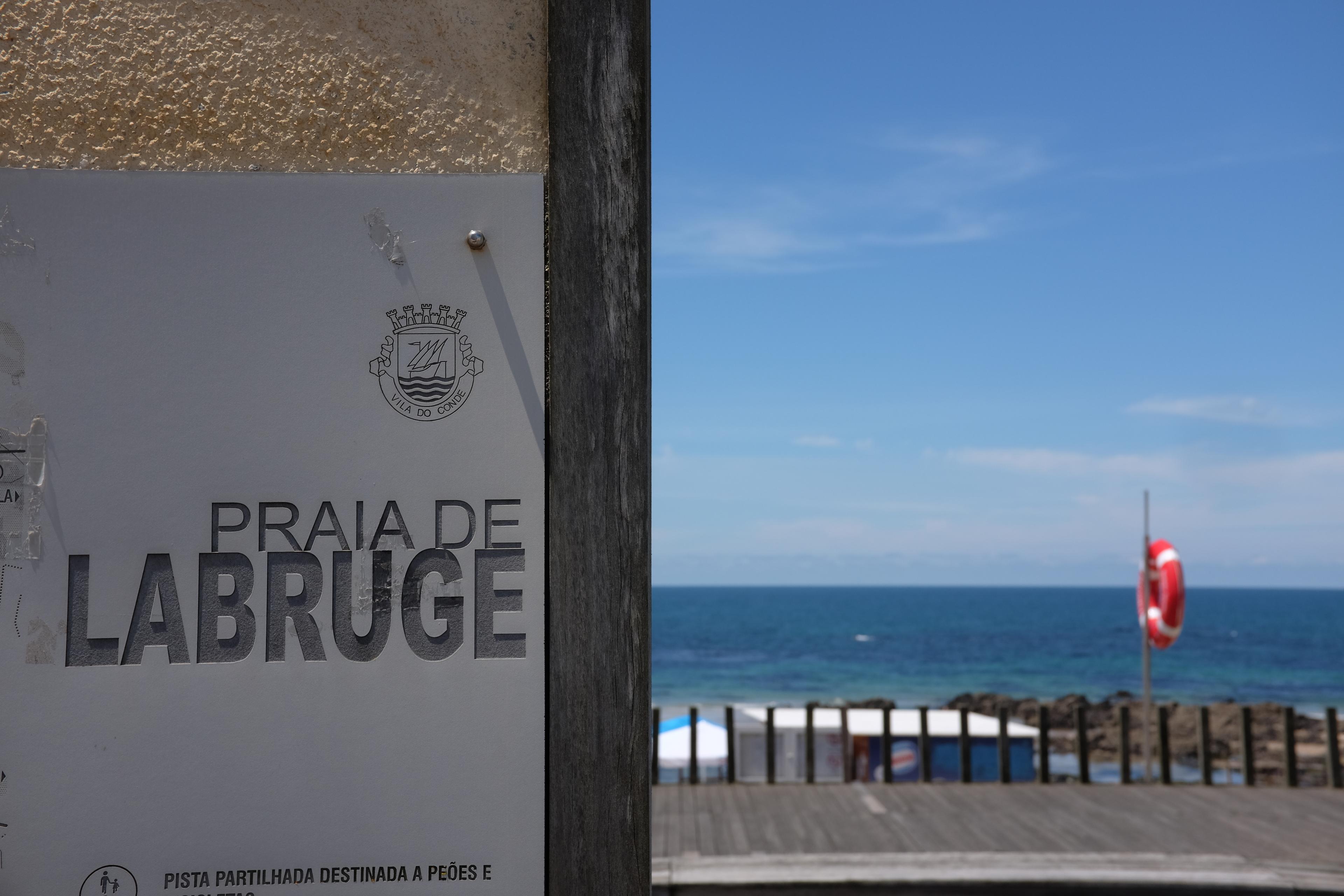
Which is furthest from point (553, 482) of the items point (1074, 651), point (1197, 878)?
point (1074, 651)

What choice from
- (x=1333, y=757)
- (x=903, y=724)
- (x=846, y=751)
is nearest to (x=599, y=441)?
(x=846, y=751)

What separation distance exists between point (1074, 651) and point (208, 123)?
60665 millimetres

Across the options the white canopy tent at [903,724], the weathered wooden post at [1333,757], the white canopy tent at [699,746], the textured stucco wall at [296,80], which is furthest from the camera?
the white canopy tent at [903,724]

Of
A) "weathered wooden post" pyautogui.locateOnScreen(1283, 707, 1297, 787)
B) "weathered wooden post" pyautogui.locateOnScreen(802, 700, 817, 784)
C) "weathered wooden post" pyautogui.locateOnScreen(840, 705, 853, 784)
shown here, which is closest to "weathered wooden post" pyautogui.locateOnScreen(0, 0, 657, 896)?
"weathered wooden post" pyautogui.locateOnScreen(840, 705, 853, 784)

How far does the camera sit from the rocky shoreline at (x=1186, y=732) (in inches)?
832

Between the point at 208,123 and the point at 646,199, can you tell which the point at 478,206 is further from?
the point at 208,123

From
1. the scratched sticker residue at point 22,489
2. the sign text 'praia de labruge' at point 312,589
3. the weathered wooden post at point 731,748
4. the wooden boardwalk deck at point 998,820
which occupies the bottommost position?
the wooden boardwalk deck at point 998,820

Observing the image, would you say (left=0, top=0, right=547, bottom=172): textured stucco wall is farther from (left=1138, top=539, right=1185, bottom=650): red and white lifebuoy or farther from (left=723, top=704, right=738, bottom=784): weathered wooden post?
(left=1138, top=539, right=1185, bottom=650): red and white lifebuoy

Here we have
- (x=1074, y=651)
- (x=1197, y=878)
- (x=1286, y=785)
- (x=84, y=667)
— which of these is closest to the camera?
(x=84, y=667)

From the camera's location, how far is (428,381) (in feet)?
5.10

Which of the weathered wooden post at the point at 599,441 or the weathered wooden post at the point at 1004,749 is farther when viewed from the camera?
the weathered wooden post at the point at 1004,749

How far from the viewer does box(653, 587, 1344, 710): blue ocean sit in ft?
141

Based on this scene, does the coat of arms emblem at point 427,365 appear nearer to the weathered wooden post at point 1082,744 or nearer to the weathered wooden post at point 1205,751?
the weathered wooden post at point 1082,744

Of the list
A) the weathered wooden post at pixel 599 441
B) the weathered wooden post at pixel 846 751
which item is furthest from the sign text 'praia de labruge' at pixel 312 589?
the weathered wooden post at pixel 846 751
